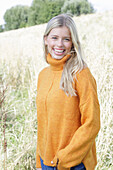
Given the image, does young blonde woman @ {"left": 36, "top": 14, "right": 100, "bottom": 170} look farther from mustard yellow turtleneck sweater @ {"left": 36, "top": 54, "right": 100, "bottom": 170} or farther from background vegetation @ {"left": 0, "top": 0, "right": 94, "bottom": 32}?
background vegetation @ {"left": 0, "top": 0, "right": 94, "bottom": 32}

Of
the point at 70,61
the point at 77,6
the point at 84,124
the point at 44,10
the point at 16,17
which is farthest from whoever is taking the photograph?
the point at 16,17

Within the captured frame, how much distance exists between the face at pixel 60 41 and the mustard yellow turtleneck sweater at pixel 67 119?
0.12ft

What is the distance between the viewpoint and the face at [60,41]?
0.97 metres

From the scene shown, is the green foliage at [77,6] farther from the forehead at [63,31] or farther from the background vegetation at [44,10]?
the forehead at [63,31]

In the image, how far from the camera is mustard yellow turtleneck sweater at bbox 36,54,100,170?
89 centimetres

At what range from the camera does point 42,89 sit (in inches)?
42.3

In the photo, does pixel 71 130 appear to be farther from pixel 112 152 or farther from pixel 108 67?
pixel 108 67

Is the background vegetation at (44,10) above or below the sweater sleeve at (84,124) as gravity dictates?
above

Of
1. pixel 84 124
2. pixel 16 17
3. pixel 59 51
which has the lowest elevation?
pixel 84 124

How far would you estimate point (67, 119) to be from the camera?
0.96 m

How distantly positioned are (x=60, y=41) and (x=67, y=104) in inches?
12.3

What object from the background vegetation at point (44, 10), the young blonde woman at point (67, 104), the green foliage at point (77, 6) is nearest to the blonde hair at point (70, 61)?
the young blonde woman at point (67, 104)

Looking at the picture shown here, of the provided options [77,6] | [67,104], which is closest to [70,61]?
[67,104]

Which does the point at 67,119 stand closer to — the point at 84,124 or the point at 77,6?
the point at 84,124
